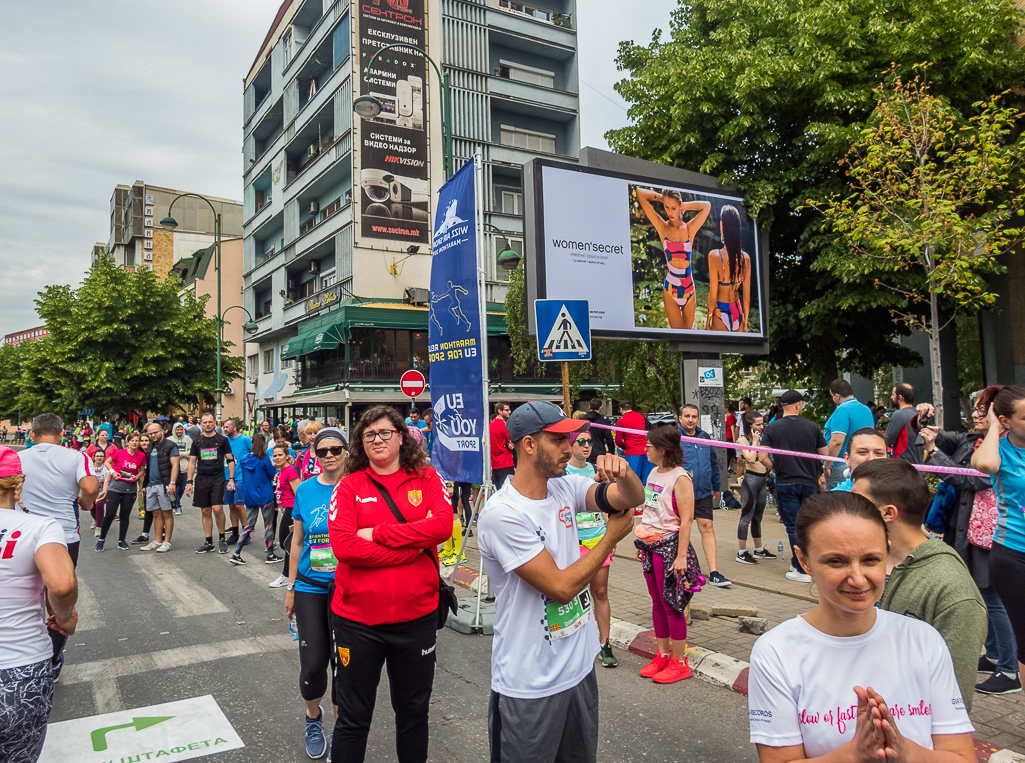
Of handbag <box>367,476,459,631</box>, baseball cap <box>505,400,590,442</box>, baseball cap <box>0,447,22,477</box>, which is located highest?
baseball cap <box>505,400,590,442</box>

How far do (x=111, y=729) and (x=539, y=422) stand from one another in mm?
3760

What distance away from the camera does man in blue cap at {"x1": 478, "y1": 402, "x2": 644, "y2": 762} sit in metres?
2.52

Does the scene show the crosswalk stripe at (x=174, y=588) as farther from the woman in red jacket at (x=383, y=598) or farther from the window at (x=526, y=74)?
the window at (x=526, y=74)

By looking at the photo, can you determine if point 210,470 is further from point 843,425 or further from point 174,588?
point 843,425

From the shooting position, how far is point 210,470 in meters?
10.4

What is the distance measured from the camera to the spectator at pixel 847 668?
1788 mm

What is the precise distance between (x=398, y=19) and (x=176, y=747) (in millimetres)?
32723

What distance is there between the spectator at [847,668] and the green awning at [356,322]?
27012 millimetres

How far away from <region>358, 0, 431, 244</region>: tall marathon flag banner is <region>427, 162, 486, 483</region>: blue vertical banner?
2353cm

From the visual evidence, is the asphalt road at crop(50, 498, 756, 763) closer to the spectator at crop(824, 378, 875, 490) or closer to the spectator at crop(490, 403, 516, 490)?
the spectator at crop(824, 378, 875, 490)

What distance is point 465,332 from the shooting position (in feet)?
23.5

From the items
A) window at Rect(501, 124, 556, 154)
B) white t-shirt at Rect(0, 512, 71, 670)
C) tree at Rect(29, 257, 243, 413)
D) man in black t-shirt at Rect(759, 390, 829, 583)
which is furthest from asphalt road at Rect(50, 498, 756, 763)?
window at Rect(501, 124, 556, 154)

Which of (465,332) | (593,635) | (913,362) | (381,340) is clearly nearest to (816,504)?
(593,635)

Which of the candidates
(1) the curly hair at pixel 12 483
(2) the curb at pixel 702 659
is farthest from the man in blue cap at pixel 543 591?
(2) the curb at pixel 702 659
